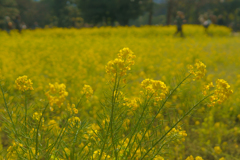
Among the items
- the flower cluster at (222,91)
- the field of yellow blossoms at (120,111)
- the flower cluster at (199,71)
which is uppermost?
the flower cluster at (199,71)

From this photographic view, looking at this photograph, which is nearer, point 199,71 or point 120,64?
point 120,64

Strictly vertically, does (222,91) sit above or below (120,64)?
below

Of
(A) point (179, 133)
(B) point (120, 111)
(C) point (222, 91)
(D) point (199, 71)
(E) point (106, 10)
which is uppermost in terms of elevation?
(E) point (106, 10)

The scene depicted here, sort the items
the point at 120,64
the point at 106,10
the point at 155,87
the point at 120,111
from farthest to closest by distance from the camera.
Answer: the point at 106,10 → the point at 120,111 → the point at 155,87 → the point at 120,64

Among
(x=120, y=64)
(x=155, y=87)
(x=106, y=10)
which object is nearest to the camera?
(x=120, y=64)

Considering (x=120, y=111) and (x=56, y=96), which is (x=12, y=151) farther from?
(x=120, y=111)

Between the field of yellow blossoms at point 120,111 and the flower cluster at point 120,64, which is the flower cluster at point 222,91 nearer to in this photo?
the field of yellow blossoms at point 120,111

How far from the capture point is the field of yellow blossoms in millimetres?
1192

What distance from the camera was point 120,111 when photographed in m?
1.33

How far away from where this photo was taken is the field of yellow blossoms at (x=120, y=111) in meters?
1.19

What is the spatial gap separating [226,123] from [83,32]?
38.3 feet

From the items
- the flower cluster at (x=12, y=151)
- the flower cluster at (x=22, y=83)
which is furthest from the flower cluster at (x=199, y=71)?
the flower cluster at (x=12, y=151)

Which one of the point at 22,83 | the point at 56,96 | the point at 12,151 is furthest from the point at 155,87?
the point at 12,151

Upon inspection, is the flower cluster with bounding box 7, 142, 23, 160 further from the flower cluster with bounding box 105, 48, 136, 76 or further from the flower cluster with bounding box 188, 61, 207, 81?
the flower cluster with bounding box 188, 61, 207, 81
